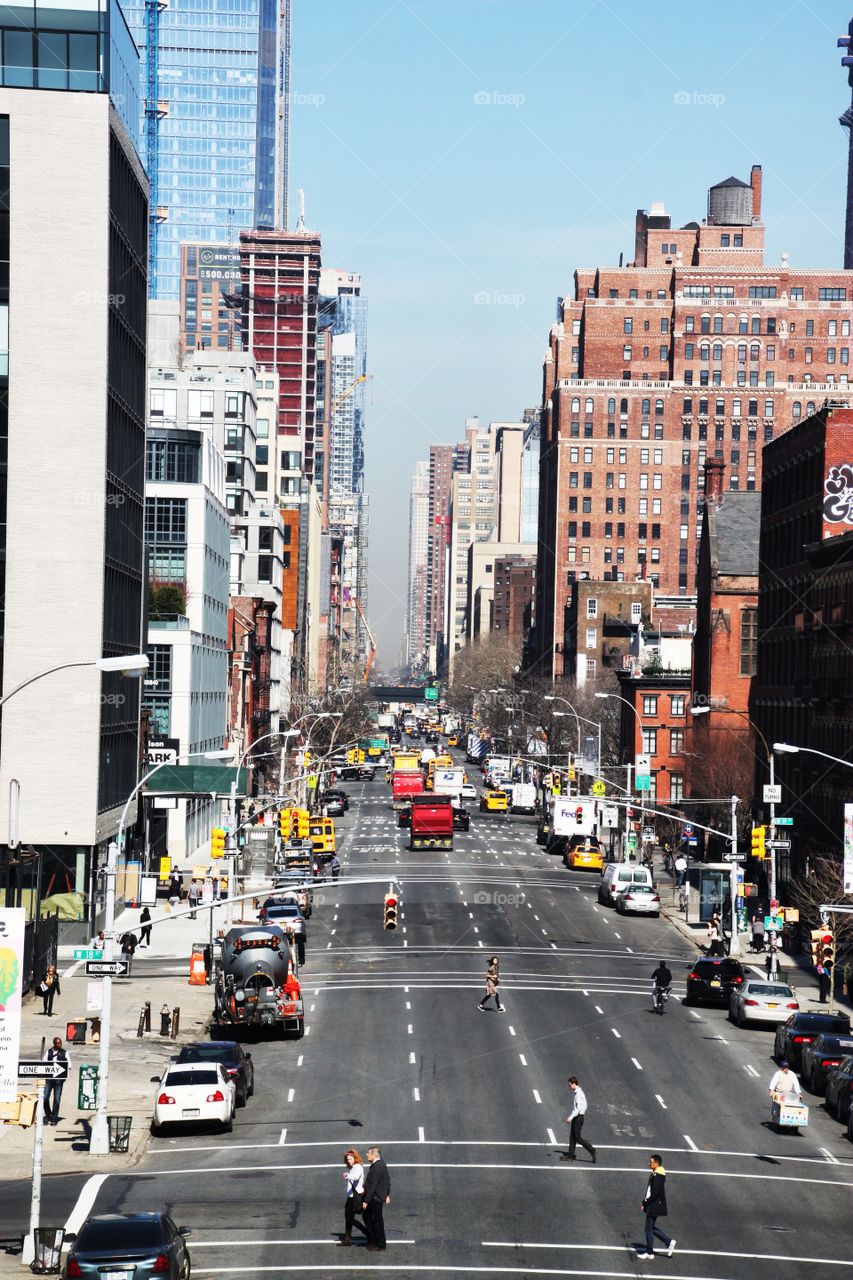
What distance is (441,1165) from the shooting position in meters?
32.6

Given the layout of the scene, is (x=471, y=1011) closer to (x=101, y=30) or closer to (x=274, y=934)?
(x=274, y=934)

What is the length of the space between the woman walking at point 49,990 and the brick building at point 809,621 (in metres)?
29.9

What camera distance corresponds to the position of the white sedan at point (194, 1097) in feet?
118

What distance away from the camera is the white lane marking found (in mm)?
27672

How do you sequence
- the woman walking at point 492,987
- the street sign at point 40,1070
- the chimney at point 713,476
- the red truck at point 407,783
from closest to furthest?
the street sign at point 40,1070 → the woman walking at point 492,987 → the chimney at point 713,476 → the red truck at point 407,783

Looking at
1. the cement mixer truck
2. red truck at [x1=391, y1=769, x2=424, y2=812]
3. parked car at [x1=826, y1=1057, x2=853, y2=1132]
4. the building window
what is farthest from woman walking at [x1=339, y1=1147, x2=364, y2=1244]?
red truck at [x1=391, y1=769, x2=424, y2=812]

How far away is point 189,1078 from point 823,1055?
46.7 ft

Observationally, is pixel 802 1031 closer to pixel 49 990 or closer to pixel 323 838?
pixel 49 990

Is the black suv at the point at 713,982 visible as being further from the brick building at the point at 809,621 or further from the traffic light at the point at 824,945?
the brick building at the point at 809,621

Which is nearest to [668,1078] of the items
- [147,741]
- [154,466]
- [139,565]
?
[139,565]

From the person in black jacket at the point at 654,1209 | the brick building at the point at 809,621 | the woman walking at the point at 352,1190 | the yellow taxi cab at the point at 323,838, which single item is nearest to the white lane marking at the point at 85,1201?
the woman walking at the point at 352,1190

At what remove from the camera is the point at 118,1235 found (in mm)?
22703

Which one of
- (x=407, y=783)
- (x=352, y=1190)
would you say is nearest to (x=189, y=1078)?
(x=352, y=1190)

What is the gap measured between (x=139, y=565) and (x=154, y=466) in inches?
1016
